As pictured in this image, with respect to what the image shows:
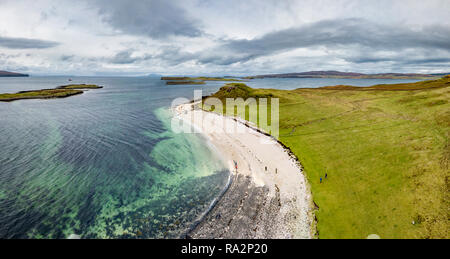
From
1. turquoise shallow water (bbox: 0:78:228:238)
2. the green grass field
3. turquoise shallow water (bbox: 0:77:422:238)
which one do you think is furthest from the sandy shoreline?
turquoise shallow water (bbox: 0:78:228:238)

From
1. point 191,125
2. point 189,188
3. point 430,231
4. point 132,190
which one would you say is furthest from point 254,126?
point 430,231

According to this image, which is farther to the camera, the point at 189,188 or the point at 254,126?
the point at 254,126

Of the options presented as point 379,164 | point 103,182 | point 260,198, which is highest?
point 379,164

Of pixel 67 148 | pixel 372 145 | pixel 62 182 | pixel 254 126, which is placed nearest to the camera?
pixel 62 182

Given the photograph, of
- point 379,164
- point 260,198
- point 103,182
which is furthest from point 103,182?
point 379,164

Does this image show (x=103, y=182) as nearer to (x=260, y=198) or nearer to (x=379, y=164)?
(x=260, y=198)

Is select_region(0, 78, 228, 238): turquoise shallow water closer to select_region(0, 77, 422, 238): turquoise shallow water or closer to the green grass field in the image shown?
select_region(0, 77, 422, 238): turquoise shallow water

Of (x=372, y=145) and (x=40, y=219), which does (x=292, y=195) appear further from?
(x=40, y=219)
